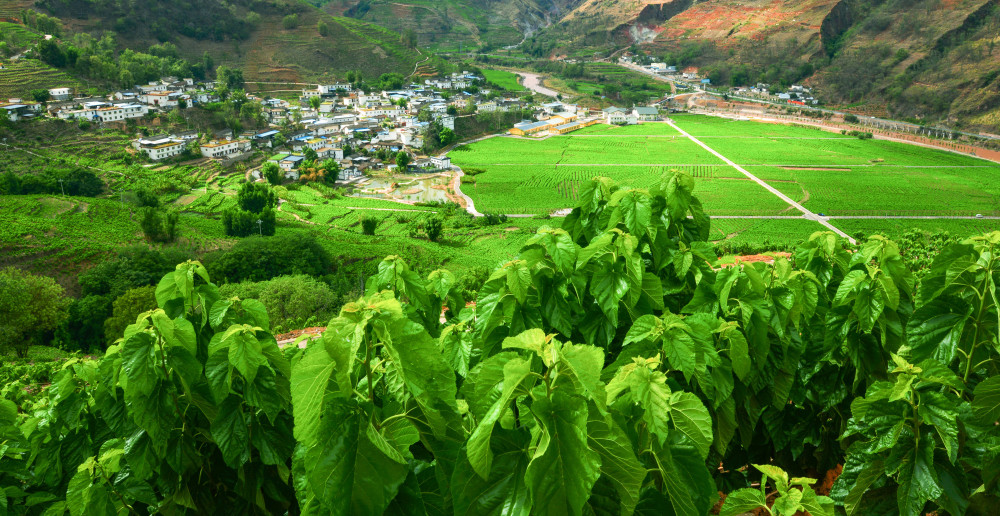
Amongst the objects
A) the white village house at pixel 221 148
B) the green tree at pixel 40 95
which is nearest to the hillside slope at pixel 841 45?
the white village house at pixel 221 148

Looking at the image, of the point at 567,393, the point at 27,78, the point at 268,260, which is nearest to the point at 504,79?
the point at 27,78

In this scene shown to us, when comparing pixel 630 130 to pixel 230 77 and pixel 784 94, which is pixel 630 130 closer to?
pixel 784 94

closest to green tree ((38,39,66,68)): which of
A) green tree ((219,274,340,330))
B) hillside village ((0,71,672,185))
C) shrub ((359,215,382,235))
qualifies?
hillside village ((0,71,672,185))

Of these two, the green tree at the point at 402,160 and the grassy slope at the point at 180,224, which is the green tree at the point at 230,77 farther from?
the green tree at the point at 402,160

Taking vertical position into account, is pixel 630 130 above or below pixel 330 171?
above

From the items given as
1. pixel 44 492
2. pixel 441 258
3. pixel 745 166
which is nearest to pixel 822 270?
pixel 44 492

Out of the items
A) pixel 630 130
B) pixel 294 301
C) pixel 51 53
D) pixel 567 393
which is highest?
pixel 51 53

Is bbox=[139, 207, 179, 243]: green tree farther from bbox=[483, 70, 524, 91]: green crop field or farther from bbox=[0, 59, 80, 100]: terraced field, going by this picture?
bbox=[483, 70, 524, 91]: green crop field
